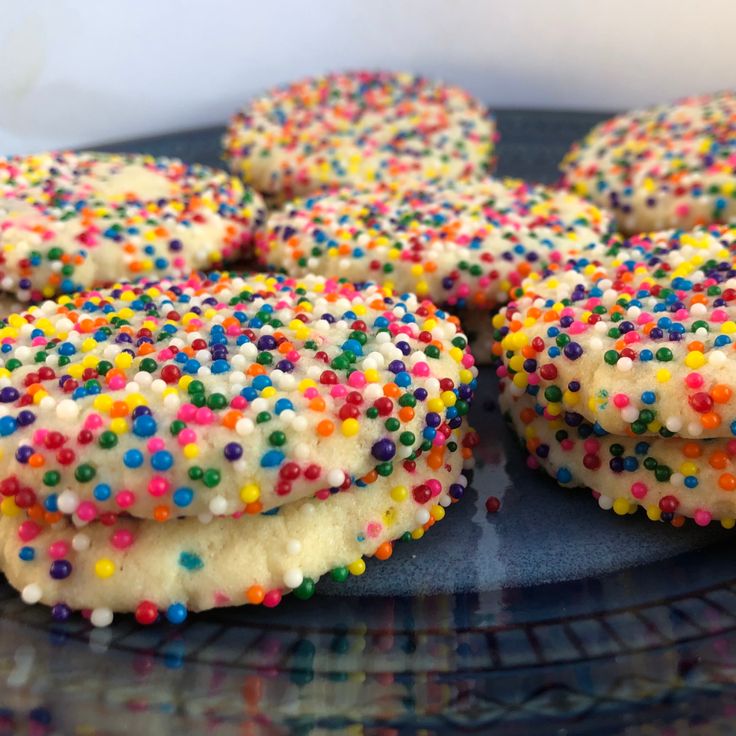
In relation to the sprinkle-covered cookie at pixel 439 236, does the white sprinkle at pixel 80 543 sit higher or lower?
lower

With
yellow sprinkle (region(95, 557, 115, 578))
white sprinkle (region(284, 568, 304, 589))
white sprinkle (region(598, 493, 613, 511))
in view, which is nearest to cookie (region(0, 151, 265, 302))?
yellow sprinkle (region(95, 557, 115, 578))

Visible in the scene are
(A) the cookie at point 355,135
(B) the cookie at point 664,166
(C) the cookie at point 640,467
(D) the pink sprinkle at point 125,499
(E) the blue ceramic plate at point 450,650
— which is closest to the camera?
(E) the blue ceramic plate at point 450,650

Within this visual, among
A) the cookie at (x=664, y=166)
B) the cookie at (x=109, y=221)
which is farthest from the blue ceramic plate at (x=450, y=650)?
the cookie at (x=664, y=166)

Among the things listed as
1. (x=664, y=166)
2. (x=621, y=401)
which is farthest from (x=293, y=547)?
(x=664, y=166)

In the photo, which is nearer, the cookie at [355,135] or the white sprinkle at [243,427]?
the white sprinkle at [243,427]

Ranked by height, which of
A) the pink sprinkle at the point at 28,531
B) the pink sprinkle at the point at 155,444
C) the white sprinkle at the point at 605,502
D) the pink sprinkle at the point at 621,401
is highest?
the pink sprinkle at the point at 155,444

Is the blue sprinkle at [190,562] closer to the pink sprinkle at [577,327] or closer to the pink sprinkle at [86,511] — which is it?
the pink sprinkle at [86,511]

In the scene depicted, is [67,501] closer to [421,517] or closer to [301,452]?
[301,452]

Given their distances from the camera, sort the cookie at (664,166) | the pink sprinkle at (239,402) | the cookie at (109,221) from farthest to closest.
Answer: the cookie at (664,166), the cookie at (109,221), the pink sprinkle at (239,402)
